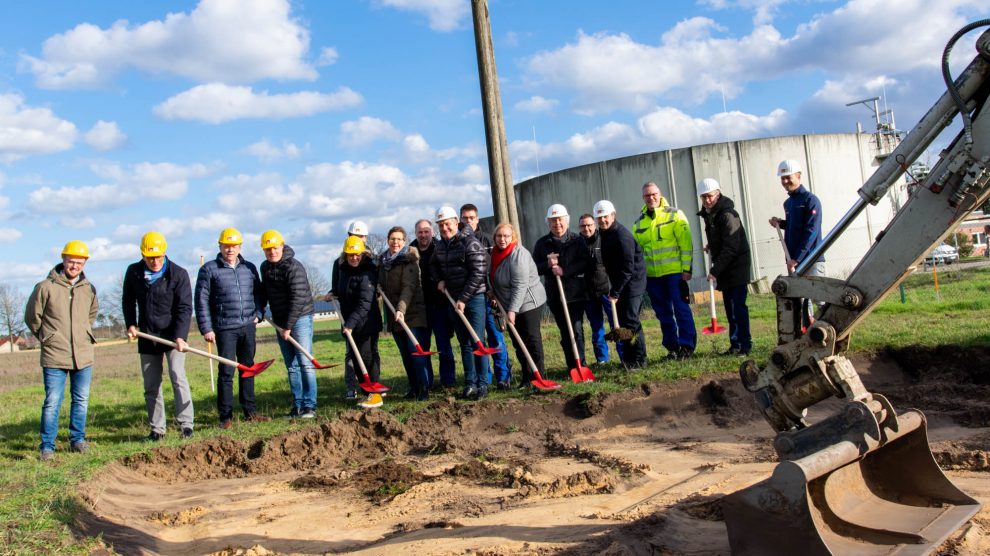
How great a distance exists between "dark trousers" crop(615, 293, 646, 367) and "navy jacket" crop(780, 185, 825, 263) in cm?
190

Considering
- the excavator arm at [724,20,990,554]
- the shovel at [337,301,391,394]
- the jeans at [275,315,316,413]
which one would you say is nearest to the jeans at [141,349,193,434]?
the jeans at [275,315,316,413]

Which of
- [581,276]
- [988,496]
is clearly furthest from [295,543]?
[581,276]

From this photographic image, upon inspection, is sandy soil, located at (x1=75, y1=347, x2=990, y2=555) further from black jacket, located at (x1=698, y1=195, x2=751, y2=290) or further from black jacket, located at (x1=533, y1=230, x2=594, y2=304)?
black jacket, located at (x1=533, y1=230, x2=594, y2=304)

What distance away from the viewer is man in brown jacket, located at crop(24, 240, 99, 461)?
26.7 feet

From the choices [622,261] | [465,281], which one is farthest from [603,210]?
[465,281]

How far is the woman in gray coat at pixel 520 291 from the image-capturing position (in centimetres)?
923

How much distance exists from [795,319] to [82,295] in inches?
287

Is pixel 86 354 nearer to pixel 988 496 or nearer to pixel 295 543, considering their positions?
pixel 295 543

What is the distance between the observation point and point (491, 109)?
38.8ft

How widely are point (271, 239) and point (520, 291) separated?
295 cm

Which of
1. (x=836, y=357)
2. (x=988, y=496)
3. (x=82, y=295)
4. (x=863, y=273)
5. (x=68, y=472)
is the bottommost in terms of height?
(x=988, y=496)

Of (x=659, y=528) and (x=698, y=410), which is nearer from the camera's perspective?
(x=659, y=528)

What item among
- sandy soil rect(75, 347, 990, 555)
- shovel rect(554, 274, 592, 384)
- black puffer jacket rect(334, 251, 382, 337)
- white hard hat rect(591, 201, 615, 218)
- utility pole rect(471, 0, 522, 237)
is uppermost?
utility pole rect(471, 0, 522, 237)

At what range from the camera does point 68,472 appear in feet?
22.7
